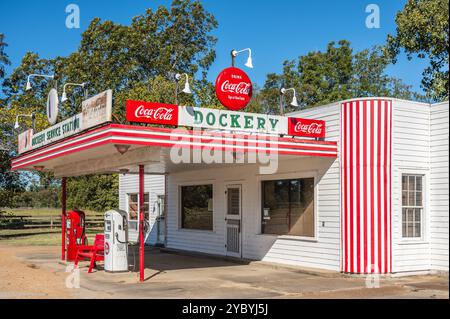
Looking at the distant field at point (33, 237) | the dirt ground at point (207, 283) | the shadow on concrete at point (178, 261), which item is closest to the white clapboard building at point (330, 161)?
the dirt ground at point (207, 283)

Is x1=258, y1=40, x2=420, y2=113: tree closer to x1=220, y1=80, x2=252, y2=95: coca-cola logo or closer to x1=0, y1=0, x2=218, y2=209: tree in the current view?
x1=0, y1=0, x2=218, y2=209: tree

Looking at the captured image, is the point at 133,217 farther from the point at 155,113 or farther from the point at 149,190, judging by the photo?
the point at 155,113

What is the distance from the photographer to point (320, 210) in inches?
569

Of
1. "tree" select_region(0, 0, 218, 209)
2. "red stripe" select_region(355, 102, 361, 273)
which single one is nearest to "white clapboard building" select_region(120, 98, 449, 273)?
"red stripe" select_region(355, 102, 361, 273)

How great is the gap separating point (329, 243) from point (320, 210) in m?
0.86

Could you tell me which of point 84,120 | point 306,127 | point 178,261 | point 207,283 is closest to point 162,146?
point 84,120

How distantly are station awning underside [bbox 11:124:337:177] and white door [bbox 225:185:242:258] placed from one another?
10.5 ft

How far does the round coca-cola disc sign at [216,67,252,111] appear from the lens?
13.6 metres

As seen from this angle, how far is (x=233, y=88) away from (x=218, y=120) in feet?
4.79

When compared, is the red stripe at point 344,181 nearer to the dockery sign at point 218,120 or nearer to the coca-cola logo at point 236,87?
the dockery sign at point 218,120

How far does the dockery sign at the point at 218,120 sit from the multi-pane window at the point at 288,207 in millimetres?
1731

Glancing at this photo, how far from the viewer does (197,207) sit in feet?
65.3

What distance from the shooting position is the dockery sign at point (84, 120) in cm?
1158

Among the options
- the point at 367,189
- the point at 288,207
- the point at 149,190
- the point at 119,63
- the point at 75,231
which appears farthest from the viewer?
the point at 119,63
